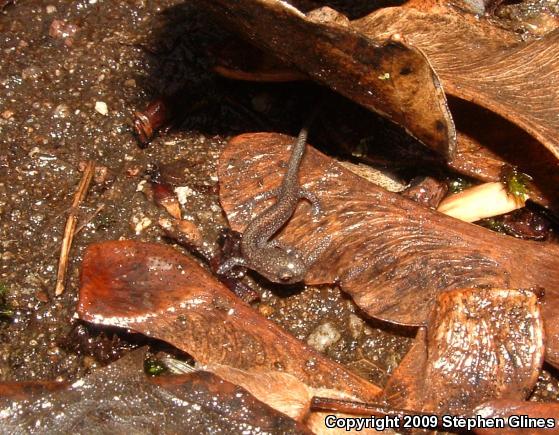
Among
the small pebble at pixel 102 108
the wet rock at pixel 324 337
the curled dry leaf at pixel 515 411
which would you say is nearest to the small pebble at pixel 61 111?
the small pebble at pixel 102 108

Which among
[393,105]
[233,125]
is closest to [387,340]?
[393,105]

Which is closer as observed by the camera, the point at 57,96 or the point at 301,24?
the point at 301,24

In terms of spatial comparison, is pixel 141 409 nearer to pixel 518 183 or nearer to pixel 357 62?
pixel 357 62

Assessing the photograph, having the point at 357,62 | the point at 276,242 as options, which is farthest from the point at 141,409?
the point at 357,62

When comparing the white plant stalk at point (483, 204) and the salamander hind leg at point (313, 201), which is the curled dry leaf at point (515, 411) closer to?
the white plant stalk at point (483, 204)

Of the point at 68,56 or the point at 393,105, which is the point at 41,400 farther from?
the point at 68,56
